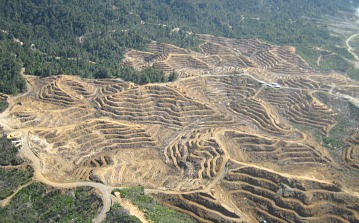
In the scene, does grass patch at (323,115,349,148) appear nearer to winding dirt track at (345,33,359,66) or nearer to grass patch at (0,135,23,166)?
winding dirt track at (345,33,359,66)

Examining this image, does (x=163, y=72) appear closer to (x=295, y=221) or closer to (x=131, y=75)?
(x=131, y=75)

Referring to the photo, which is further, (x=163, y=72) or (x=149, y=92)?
(x=163, y=72)

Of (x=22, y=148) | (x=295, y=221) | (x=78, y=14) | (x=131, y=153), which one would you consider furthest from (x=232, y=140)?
(x=78, y=14)

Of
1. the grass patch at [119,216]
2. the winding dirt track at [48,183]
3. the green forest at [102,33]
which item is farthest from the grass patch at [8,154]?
the green forest at [102,33]

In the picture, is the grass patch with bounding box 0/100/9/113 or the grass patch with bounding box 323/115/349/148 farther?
the grass patch with bounding box 323/115/349/148

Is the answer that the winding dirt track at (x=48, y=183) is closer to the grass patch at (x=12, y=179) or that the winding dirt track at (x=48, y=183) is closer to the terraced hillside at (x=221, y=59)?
the grass patch at (x=12, y=179)

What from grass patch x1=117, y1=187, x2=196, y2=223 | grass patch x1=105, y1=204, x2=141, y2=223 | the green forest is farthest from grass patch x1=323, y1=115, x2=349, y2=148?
grass patch x1=105, y1=204, x2=141, y2=223
